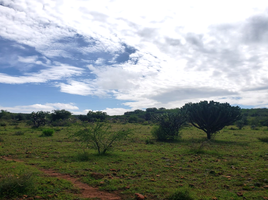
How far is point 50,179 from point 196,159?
24.9 feet

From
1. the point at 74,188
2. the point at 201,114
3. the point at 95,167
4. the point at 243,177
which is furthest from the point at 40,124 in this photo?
the point at 243,177

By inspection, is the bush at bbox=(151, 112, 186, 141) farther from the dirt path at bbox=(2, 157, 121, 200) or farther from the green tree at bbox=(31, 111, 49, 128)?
the green tree at bbox=(31, 111, 49, 128)

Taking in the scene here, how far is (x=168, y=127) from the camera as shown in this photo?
→ 20922 mm

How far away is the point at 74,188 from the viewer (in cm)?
656

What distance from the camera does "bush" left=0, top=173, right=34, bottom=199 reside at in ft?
18.8

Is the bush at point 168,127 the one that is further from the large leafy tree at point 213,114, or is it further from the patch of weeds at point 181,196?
the patch of weeds at point 181,196

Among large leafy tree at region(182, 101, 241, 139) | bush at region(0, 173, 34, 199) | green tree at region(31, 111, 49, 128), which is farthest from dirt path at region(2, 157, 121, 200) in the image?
green tree at region(31, 111, 49, 128)

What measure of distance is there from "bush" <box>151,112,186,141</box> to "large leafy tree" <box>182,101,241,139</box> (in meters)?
1.22

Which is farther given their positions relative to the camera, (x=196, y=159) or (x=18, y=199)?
(x=196, y=159)

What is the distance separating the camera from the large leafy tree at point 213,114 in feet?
67.3

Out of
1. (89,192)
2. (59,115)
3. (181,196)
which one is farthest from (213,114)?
(59,115)

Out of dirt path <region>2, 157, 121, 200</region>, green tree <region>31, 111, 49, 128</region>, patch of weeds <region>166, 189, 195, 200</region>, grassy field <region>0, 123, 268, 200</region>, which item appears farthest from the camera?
green tree <region>31, 111, 49, 128</region>

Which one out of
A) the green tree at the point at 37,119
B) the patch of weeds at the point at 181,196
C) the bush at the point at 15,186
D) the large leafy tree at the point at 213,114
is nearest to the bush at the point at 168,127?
the large leafy tree at the point at 213,114

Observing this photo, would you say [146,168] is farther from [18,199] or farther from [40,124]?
[40,124]
